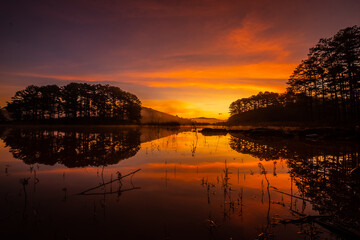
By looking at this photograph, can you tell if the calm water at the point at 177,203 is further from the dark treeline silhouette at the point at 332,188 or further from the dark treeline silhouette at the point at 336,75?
the dark treeline silhouette at the point at 336,75

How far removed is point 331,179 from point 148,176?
534cm

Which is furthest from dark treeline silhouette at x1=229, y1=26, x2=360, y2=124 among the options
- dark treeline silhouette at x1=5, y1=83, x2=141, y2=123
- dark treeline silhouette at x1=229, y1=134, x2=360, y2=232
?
dark treeline silhouette at x1=5, y1=83, x2=141, y2=123

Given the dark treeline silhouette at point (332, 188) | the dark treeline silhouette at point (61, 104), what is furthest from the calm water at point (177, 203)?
the dark treeline silhouette at point (61, 104)

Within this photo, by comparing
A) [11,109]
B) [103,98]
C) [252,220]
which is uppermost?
[103,98]

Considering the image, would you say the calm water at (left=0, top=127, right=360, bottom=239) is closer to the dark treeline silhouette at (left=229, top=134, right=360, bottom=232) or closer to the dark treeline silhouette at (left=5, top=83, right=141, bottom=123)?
the dark treeline silhouette at (left=229, top=134, right=360, bottom=232)

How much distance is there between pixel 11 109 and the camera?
7100 centimetres

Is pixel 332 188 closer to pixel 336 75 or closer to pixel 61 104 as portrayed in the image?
pixel 336 75

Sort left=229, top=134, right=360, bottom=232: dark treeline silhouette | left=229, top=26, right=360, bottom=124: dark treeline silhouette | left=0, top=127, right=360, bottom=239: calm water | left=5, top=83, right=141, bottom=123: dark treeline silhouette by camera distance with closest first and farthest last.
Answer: left=0, top=127, right=360, bottom=239: calm water, left=229, top=134, right=360, bottom=232: dark treeline silhouette, left=229, top=26, right=360, bottom=124: dark treeline silhouette, left=5, top=83, right=141, bottom=123: dark treeline silhouette

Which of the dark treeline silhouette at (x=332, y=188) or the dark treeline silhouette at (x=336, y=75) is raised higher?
the dark treeline silhouette at (x=336, y=75)

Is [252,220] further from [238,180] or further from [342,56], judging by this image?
[342,56]

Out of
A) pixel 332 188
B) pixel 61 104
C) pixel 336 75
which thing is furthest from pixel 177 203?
pixel 61 104

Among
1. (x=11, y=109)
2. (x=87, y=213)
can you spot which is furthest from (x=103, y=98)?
(x=87, y=213)

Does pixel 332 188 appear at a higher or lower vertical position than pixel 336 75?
lower

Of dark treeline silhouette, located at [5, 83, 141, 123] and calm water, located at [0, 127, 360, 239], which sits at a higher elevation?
dark treeline silhouette, located at [5, 83, 141, 123]
